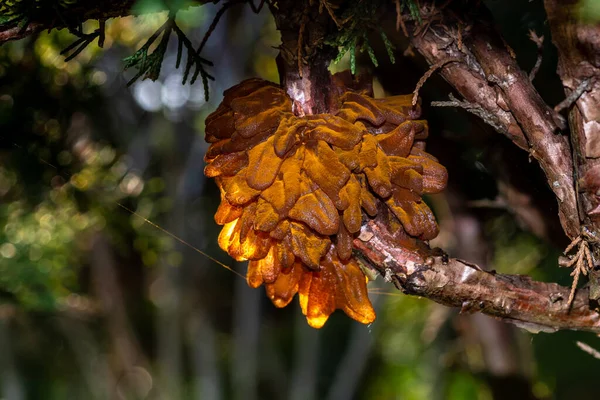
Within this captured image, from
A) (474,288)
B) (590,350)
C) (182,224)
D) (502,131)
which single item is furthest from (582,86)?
(182,224)

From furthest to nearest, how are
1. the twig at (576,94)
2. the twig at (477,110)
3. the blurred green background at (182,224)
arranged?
1. the blurred green background at (182,224)
2. the twig at (477,110)
3. the twig at (576,94)

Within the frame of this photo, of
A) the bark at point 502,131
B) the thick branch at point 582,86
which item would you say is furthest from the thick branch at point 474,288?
the thick branch at point 582,86

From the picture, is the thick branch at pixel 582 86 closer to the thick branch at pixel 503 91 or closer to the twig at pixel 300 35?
the thick branch at pixel 503 91

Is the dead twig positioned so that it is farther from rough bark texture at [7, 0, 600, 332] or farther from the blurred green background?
the blurred green background

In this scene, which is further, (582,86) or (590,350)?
(590,350)

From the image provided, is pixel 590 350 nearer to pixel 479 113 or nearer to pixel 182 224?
pixel 479 113

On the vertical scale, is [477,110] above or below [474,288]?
above

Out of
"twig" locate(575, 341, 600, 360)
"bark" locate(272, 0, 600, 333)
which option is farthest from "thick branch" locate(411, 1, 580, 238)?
"twig" locate(575, 341, 600, 360)
